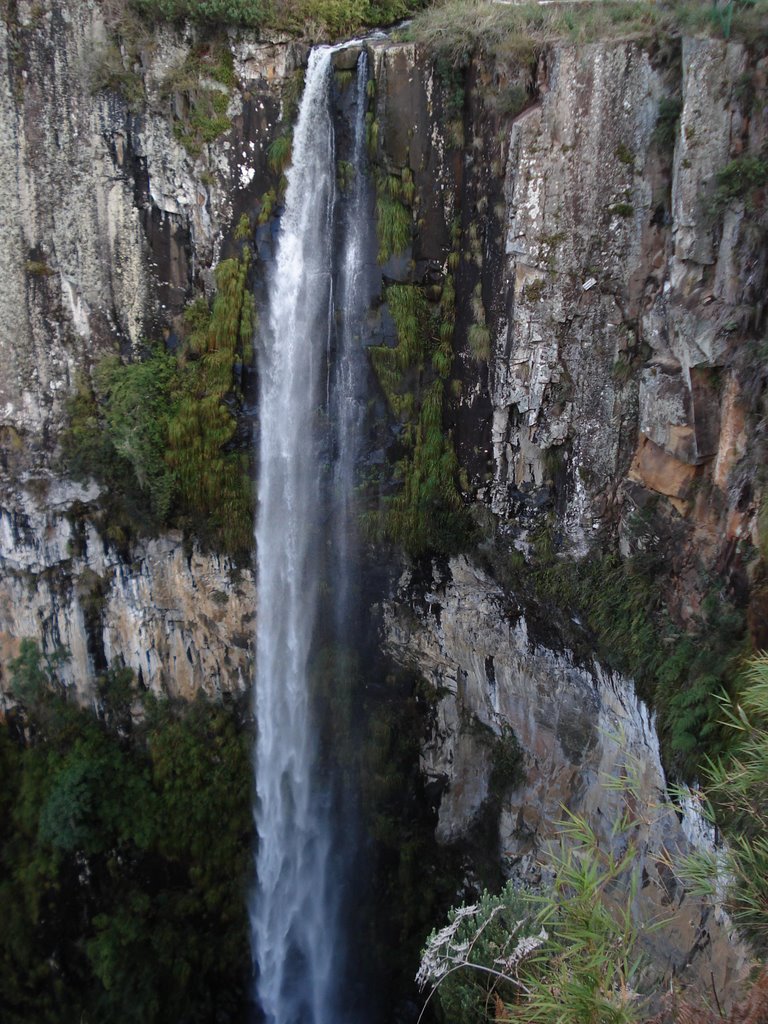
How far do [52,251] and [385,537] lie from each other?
6238mm

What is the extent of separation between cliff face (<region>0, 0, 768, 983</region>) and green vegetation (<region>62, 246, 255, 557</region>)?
388 millimetres

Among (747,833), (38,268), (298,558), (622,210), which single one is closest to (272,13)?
(38,268)

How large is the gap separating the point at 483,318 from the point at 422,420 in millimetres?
1623

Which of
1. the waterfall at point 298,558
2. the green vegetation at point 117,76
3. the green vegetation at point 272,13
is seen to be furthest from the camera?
the waterfall at point 298,558

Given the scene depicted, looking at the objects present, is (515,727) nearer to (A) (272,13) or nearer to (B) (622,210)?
(B) (622,210)

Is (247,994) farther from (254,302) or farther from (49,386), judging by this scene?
(254,302)

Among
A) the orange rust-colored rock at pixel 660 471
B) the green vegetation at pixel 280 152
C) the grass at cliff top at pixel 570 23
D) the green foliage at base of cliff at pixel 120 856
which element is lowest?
the green foliage at base of cliff at pixel 120 856

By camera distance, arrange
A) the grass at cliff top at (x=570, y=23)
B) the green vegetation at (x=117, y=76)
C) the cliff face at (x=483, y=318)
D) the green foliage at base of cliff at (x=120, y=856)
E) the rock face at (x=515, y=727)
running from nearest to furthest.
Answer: the grass at cliff top at (x=570, y=23)
the cliff face at (x=483, y=318)
the rock face at (x=515, y=727)
the green vegetation at (x=117, y=76)
the green foliage at base of cliff at (x=120, y=856)

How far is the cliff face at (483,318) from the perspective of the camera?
7.13 metres

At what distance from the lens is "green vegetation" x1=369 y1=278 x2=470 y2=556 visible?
972 centimetres

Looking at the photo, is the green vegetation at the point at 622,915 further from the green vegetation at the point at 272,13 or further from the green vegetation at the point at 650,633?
the green vegetation at the point at 272,13

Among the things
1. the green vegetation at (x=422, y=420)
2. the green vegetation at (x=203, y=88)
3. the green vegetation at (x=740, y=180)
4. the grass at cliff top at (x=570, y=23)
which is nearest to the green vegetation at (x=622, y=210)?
the green vegetation at (x=740, y=180)

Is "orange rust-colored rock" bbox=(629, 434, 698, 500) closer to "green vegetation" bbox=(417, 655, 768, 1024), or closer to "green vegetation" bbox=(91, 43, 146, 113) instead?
"green vegetation" bbox=(417, 655, 768, 1024)

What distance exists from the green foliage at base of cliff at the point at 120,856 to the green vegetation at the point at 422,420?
4945 mm
